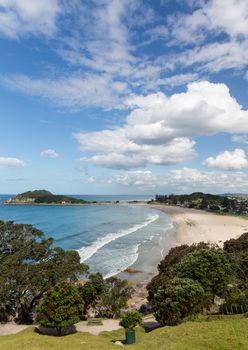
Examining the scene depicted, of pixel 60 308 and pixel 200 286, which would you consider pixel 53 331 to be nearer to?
pixel 60 308

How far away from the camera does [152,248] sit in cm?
7056

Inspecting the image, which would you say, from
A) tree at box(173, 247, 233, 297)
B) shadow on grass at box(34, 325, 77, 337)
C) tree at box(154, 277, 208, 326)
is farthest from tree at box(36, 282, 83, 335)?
tree at box(173, 247, 233, 297)

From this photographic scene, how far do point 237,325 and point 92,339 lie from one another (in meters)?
9.69

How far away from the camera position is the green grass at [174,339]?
1844 cm

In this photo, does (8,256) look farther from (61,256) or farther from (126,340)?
(126,340)

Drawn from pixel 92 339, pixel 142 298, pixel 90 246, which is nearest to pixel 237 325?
pixel 92 339

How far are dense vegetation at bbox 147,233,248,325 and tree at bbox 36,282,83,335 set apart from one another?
6.48m

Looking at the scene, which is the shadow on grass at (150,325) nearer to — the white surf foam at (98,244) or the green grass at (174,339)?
the green grass at (174,339)

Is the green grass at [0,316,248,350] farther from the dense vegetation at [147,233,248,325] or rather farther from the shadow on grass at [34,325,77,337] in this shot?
the dense vegetation at [147,233,248,325]

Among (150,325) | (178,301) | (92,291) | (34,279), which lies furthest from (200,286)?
(34,279)

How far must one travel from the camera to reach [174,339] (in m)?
20.1

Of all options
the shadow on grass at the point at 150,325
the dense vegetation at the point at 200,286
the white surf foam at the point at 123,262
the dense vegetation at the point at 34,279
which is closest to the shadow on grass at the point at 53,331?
→ the dense vegetation at the point at 34,279

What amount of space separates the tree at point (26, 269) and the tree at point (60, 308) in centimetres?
510

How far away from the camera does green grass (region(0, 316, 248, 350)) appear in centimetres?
1844
